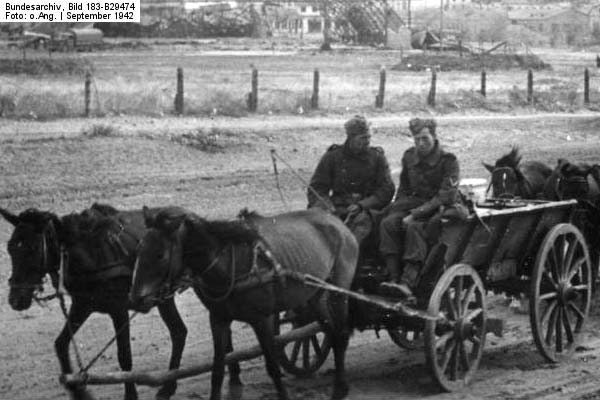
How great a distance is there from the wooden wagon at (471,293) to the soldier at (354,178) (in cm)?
57

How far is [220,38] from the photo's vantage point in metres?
71.4

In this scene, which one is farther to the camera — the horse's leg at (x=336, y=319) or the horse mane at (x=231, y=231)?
the horse's leg at (x=336, y=319)

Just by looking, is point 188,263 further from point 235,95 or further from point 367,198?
point 235,95

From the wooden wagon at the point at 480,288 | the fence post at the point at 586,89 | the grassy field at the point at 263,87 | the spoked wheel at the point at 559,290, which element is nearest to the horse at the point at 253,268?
the wooden wagon at the point at 480,288

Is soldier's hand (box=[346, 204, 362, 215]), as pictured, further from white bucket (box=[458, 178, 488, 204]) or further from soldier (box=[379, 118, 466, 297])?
white bucket (box=[458, 178, 488, 204])

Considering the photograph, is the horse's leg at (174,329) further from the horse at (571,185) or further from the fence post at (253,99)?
the fence post at (253,99)

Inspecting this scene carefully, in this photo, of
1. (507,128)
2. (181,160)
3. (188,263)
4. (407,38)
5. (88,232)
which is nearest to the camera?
(188,263)

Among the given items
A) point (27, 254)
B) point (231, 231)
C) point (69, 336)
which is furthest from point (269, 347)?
point (27, 254)

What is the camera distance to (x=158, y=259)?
8.48m

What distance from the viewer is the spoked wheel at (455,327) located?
9734 millimetres

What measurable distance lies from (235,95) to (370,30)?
130ft

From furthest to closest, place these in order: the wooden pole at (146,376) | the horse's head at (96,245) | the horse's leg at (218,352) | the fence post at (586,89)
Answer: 1. the fence post at (586,89)
2. the horse's head at (96,245)
3. the horse's leg at (218,352)
4. the wooden pole at (146,376)

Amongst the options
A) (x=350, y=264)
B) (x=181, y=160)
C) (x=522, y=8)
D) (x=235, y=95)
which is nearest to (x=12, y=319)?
(x=350, y=264)
